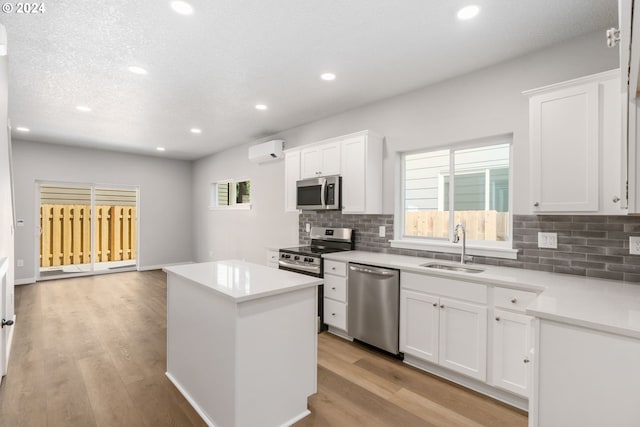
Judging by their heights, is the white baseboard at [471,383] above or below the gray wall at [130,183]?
below

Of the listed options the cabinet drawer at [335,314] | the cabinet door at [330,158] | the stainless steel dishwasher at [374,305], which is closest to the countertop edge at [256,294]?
the stainless steel dishwasher at [374,305]

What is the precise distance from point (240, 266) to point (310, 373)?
3.23 feet

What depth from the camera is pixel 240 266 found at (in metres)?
2.54

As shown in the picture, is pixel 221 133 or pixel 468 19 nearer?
pixel 468 19

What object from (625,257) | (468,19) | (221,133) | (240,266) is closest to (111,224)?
(221,133)

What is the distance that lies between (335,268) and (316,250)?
727 millimetres

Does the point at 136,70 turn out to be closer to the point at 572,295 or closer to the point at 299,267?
the point at 299,267

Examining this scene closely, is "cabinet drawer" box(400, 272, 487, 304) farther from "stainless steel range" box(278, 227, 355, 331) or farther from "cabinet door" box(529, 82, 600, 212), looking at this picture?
"stainless steel range" box(278, 227, 355, 331)

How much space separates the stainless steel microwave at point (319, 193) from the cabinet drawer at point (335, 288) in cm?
86

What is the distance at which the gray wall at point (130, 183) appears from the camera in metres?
5.74

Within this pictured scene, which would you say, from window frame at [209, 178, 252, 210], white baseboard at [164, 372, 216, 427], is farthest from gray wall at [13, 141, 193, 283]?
white baseboard at [164, 372, 216, 427]

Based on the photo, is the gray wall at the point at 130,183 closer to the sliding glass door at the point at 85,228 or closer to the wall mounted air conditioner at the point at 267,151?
the sliding glass door at the point at 85,228

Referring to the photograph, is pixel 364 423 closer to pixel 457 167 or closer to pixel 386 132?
pixel 457 167

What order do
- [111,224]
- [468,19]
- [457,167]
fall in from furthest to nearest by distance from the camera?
[111,224] → [457,167] → [468,19]
